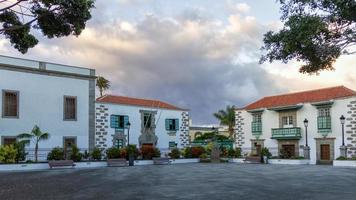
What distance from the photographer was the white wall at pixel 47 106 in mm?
33125

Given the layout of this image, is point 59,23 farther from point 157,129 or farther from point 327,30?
point 157,129

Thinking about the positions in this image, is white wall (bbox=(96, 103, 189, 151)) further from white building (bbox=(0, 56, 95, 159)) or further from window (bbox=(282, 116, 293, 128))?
window (bbox=(282, 116, 293, 128))

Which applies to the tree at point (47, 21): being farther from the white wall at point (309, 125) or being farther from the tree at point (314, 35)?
the white wall at point (309, 125)

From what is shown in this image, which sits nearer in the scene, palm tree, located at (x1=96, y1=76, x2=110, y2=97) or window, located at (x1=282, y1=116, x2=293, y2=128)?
window, located at (x1=282, y1=116, x2=293, y2=128)

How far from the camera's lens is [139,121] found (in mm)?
43938

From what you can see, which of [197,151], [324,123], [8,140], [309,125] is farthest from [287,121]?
[8,140]

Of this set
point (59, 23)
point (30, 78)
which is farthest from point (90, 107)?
point (59, 23)

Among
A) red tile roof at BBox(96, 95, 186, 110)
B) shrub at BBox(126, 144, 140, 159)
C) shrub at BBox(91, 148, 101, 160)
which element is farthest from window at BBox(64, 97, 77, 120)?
shrub at BBox(126, 144, 140, 159)

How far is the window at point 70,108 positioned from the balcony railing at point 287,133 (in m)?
17.9

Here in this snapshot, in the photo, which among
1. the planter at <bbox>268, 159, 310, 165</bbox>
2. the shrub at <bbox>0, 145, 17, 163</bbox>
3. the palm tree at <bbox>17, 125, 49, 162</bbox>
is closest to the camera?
the shrub at <bbox>0, 145, 17, 163</bbox>

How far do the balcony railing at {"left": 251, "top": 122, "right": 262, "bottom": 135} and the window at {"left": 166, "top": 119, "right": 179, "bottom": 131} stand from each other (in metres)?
7.43

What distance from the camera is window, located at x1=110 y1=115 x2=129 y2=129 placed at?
4093 cm

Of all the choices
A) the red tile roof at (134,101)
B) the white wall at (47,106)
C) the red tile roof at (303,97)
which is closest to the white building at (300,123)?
the red tile roof at (303,97)

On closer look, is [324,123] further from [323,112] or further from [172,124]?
[172,124]
